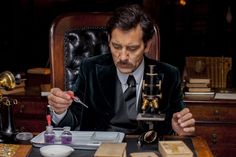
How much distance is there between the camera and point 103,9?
695 cm

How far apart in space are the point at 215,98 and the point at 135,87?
169 cm

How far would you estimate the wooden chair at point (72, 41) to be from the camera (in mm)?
3164

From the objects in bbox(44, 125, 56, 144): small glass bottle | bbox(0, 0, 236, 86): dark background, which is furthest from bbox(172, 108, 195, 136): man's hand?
bbox(0, 0, 236, 86): dark background

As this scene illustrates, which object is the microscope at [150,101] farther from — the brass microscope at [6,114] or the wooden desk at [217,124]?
the wooden desk at [217,124]

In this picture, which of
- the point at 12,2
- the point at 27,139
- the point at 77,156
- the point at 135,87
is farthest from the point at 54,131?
the point at 12,2

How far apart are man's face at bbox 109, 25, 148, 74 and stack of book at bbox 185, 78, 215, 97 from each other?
1.79 m

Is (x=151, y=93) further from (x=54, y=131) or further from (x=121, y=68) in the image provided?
(x=54, y=131)

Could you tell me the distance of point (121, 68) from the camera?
98.3 inches

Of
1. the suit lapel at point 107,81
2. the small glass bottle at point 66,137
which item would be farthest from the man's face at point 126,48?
the small glass bottle at point 66,137

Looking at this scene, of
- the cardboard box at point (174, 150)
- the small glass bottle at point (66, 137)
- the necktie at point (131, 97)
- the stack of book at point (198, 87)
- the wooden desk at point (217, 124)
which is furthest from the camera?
the stack of book at point (198, 87)

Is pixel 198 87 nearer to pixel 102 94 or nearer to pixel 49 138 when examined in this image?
pixel 102 94

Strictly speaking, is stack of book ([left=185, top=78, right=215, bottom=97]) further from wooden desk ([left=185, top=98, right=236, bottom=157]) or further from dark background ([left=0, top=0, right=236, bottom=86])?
dark background ([left=0, top=0, right=236, bottom=86])

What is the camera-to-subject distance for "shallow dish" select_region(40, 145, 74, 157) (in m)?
1.99

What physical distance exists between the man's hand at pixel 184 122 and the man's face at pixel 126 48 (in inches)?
14.7
